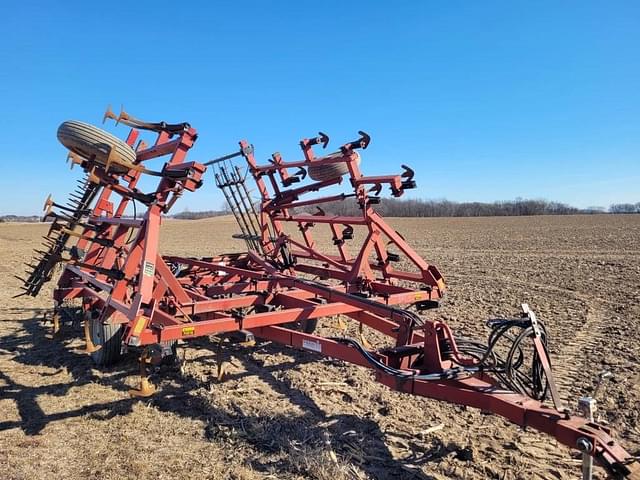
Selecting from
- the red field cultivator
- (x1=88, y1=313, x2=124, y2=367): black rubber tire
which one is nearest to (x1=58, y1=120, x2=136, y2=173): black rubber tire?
the red field cultivator

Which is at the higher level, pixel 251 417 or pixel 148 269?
pixel 148 269

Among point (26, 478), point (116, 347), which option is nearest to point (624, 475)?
point (26, 478)

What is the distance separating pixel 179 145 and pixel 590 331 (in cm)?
627

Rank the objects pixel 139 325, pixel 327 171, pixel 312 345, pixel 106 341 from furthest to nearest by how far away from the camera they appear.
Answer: pixel 327 171, pixel 106 341, pixel 312 345, pixel 139 325

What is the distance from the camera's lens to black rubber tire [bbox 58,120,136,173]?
448 cm

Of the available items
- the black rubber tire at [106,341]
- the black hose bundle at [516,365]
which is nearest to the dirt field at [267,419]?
the black rubber tire at [106,341]

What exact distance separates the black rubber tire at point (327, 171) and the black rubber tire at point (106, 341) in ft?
13.5

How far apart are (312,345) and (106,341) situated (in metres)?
2.79

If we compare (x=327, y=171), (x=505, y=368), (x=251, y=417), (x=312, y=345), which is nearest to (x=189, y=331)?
(x=251, y=417)

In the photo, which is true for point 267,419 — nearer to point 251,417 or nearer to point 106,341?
point 251,417

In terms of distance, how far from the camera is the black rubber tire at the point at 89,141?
448 cm

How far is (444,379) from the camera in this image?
3.14 metres

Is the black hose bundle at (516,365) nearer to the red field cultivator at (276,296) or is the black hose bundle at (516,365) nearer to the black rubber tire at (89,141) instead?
the red field cultivator at (276,296)

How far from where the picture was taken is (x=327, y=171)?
7879mm
